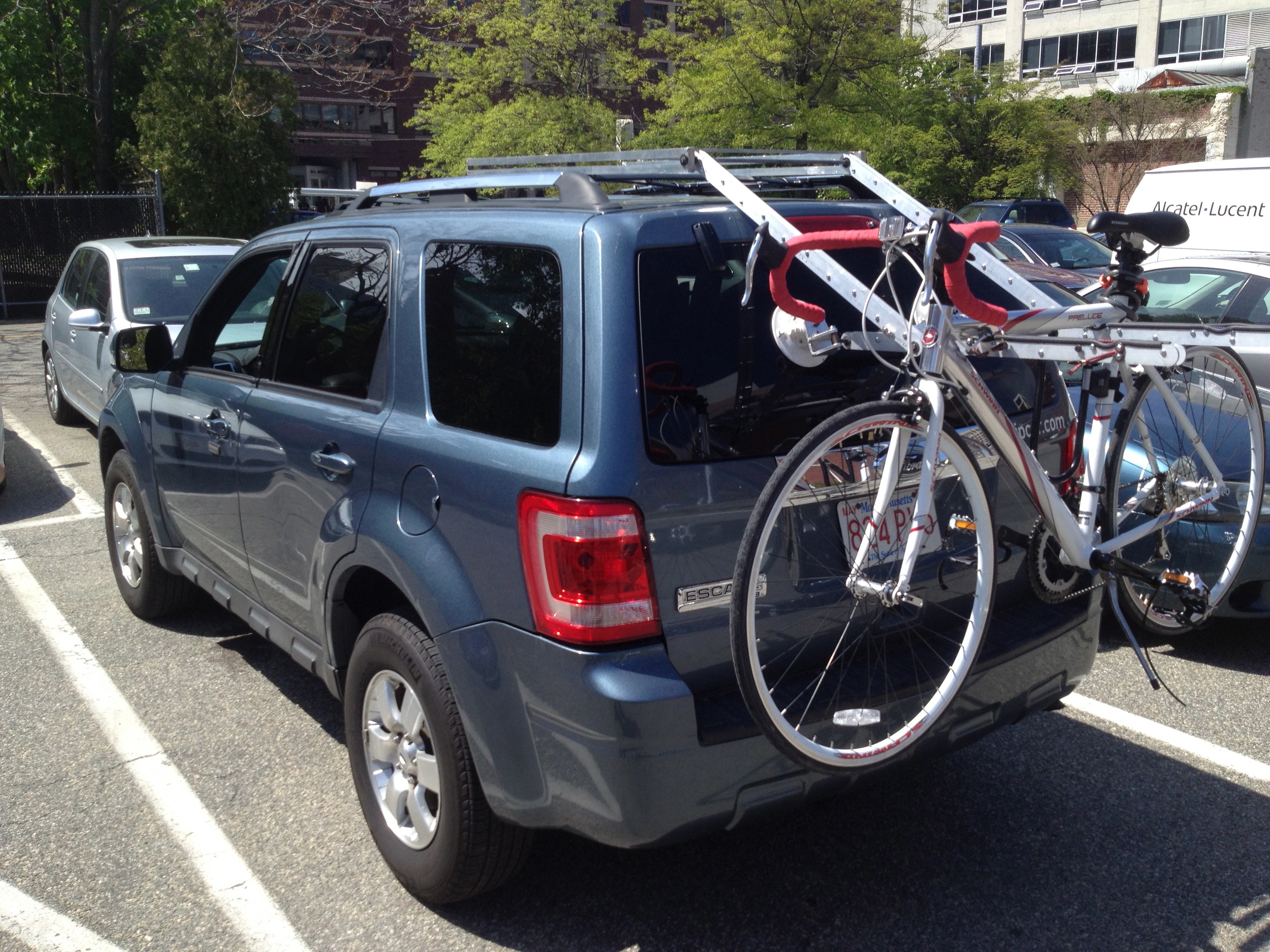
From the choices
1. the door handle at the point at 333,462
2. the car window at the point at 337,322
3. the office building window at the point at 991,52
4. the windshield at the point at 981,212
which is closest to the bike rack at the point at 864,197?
the car window at the point at 337,322

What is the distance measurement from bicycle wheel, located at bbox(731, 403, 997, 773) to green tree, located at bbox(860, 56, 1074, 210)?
70.5 feet

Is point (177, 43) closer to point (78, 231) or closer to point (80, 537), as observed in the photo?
point (78, 231)

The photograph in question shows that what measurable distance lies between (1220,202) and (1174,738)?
26.5 ft

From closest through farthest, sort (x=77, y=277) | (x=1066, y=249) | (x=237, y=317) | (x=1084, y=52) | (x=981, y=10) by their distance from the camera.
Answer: (x=237, y=317)
(x=77, y=277)
(x=1066, y=249)
(x=1084, y=52)
(x=981, y=10)

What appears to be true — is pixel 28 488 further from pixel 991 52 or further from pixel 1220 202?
pixel 991 52

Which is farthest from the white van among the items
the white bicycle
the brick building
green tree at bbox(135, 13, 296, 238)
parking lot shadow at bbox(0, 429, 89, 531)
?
the brick building

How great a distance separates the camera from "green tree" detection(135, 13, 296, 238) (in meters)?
22.8

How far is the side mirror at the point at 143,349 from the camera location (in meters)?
4.73

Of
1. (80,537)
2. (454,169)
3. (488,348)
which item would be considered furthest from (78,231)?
(488,348)

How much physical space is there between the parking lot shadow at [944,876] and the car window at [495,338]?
1.35 metres

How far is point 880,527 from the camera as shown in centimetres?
281

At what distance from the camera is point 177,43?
23.1 meters

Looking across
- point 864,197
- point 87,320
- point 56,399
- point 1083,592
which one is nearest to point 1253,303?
point 864,197

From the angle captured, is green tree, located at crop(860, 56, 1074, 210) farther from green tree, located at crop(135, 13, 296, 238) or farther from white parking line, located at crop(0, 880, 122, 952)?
white parking line, located at crop(0, 880, 122, 952)
